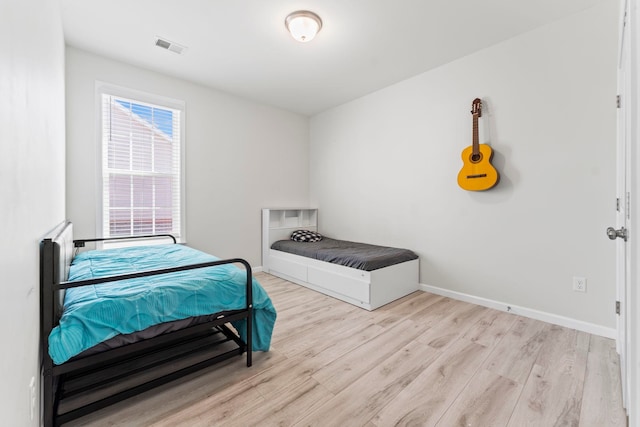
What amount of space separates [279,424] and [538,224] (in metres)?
2.63

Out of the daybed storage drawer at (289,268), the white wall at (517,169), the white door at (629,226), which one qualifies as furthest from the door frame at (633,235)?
the daybed storage drawer at (289,268)

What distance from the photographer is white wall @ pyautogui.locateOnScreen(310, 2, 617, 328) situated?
2211 mm

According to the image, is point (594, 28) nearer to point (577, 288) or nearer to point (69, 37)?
point (577, 288)

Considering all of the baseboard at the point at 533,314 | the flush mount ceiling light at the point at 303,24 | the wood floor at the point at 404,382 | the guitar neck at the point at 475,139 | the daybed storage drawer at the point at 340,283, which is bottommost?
the wood floor at the point at 404,382

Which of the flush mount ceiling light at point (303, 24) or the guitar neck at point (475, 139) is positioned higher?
the flush mount ceiling light at point (303, 24)

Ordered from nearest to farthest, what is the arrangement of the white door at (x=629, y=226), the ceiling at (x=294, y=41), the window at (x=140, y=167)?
the white door at (x=629, y=226), the ceiling at (x=294, y=41), the window at (x=140, y=167)

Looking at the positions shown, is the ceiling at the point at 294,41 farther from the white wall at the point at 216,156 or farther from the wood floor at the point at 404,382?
the wood floor at the point at 404,382

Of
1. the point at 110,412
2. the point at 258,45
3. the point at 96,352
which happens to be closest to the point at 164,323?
the point at 96,352

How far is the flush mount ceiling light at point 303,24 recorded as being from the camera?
225 centimetres

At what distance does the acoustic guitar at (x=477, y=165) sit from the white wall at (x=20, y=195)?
10.4ft

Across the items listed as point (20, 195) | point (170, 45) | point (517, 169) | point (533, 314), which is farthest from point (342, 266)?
point (170, 45)

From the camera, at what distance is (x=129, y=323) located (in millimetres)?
1391

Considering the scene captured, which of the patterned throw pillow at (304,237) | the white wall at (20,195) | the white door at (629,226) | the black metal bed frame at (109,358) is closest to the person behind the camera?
the white wall at (20,195)

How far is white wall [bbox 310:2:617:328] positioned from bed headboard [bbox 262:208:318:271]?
1.32 m
